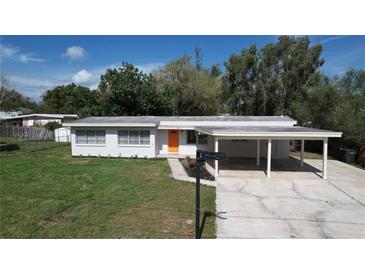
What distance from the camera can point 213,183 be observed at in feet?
30.2

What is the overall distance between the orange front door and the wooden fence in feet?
51.5

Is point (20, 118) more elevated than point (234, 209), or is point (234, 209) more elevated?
point (20, 118)

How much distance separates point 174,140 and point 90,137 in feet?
18.7

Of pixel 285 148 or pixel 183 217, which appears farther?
pixel 285 148

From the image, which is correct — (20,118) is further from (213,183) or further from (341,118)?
(341,118)

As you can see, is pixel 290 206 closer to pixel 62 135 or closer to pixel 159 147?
pixel 159 147

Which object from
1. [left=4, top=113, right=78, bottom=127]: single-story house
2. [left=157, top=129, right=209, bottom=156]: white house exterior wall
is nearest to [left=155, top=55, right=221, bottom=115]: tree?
[left=157, top=129, right=209, bottom=156]: white house exterior wall

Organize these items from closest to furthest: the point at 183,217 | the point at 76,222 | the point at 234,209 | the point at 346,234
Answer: the point at 346,234 < the point at 76,222 < the point at 183,217 < the point at 234,209

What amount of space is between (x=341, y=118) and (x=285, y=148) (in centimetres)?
453

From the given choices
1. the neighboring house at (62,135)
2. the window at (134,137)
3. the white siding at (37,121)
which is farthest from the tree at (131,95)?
the white siding at (37,121)

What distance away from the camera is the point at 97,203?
6957 millimetres

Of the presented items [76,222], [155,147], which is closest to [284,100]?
[155,147]

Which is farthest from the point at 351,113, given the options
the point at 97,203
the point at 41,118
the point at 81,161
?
the point at 41,118

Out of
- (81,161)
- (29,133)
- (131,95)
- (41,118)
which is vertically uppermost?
(131,95)
